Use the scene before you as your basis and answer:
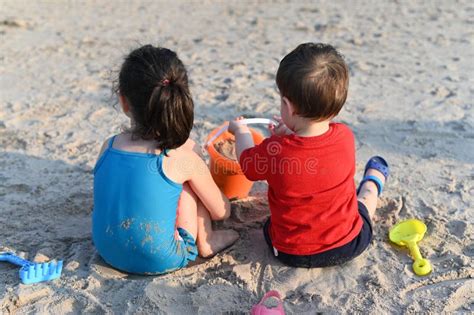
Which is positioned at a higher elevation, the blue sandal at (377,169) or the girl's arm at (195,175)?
the girl's arm at (195,175)

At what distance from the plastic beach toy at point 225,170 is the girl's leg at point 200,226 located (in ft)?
1.02

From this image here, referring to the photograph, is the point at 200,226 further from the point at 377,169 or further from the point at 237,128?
the point at 377,169

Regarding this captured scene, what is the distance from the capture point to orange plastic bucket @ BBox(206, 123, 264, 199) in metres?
2.91

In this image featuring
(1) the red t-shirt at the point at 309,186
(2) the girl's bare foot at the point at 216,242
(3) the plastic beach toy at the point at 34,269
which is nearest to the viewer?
(1) the red t-shirt at the point at 309,186

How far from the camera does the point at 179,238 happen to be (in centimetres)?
253

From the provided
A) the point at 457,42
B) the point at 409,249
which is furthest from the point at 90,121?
the point at 457,42

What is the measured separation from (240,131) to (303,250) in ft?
2.07

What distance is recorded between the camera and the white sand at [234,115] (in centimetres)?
239

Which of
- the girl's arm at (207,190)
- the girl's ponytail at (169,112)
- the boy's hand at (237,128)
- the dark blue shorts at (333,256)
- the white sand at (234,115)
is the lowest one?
the white sand at (234,115)

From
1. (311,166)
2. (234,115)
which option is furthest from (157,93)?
(234,115)

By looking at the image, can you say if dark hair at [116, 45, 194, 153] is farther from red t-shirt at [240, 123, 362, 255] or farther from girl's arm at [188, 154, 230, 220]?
red t-shirt at [240, 123, 362, 255]

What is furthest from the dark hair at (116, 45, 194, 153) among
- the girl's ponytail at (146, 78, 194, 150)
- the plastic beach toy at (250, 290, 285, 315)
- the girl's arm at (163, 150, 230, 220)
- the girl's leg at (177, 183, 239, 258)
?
the plastic beach toy at (250, 290, 285, 315)

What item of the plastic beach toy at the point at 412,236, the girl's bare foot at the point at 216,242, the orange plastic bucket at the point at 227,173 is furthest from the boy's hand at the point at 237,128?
the plastic beach toy at the point at 412,236

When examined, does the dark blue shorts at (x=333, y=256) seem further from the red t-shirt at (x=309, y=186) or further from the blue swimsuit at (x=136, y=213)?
the blue swimsuit at (x=136, y=213)
